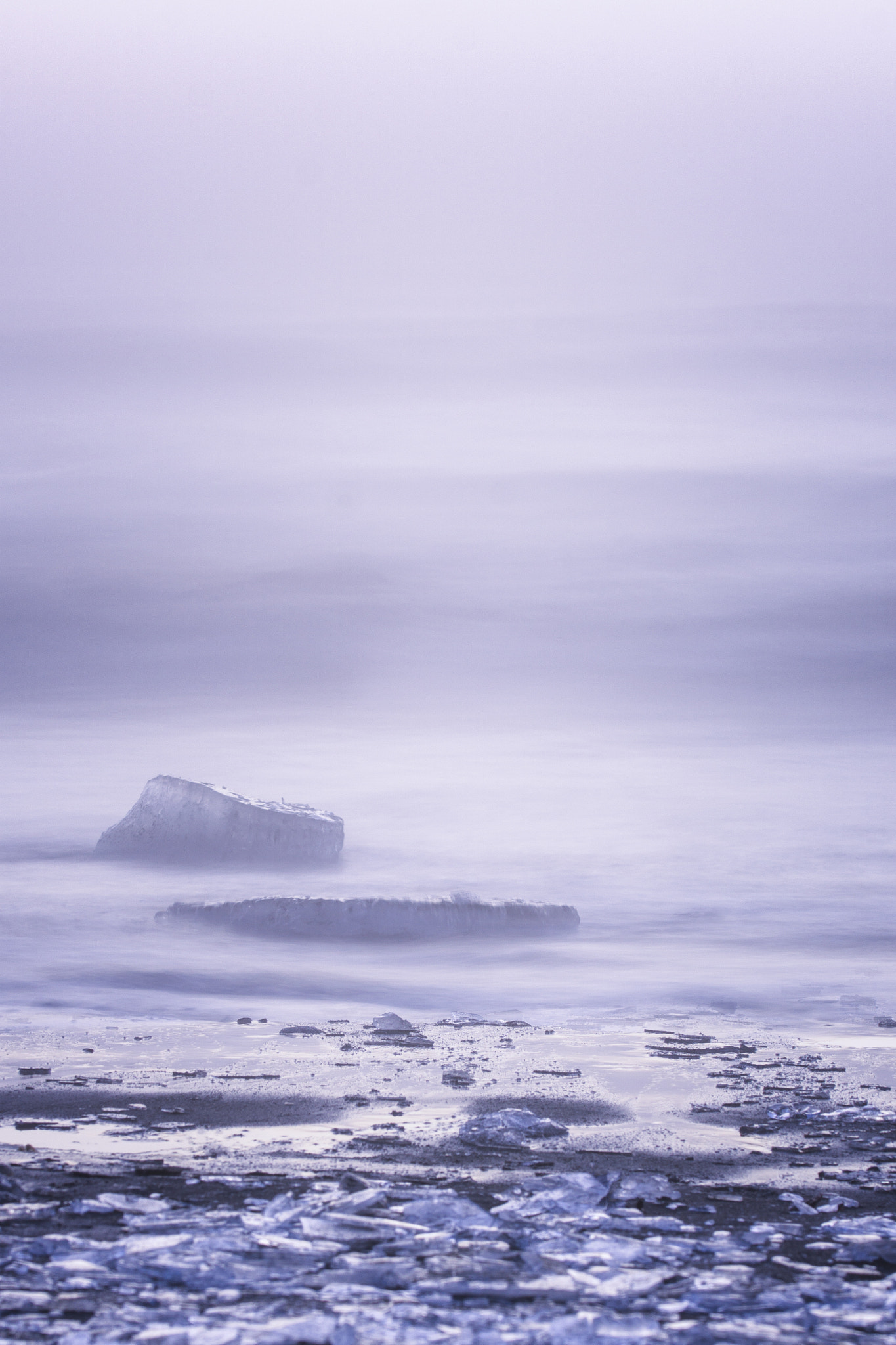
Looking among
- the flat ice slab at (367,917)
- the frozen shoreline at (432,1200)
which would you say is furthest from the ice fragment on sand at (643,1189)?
the flat ice slab at (367,917)

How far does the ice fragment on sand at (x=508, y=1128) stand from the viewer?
6.79 m

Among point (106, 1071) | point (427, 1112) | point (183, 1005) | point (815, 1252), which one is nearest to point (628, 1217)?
point (815, 1252)

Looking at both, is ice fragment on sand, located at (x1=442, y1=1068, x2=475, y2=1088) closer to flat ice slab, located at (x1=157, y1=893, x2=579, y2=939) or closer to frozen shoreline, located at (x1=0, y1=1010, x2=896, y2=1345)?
frozen shoreline, located at (x1=0, y1=1010, x2=896, y2=1345)

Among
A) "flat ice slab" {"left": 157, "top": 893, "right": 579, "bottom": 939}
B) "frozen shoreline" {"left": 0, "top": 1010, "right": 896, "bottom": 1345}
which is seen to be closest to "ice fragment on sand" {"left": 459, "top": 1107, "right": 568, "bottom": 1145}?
"frozen shoreline" {"left": 0, "top": 1010, "right": 896, "bottom": 1345}

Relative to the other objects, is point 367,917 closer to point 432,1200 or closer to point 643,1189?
point 643,1189

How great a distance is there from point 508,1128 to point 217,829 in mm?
13975

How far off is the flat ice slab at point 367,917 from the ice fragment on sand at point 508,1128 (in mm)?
8034

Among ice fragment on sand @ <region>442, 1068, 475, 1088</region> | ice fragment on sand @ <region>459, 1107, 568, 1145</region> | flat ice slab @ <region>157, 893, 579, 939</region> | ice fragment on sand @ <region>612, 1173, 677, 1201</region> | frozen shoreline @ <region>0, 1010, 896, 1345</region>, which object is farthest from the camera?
flat ice slab @ <region>157, 893, 579, 939</region>

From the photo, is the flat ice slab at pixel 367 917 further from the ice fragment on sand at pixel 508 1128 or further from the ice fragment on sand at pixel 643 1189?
the ice fragment on sand at pixel 643 1189

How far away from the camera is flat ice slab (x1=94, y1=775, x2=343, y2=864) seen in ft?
66.8

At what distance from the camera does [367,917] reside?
15.4m

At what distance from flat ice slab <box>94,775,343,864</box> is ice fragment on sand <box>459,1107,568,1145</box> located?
13.5m

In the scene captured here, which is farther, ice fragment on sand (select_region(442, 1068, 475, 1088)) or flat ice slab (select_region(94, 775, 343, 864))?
flat ice slab (select_region(94, 775, 343, 864))

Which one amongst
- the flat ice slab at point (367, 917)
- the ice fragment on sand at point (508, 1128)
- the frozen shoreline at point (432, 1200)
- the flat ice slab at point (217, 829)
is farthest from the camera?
the flat ice slab at point (217, 829)
